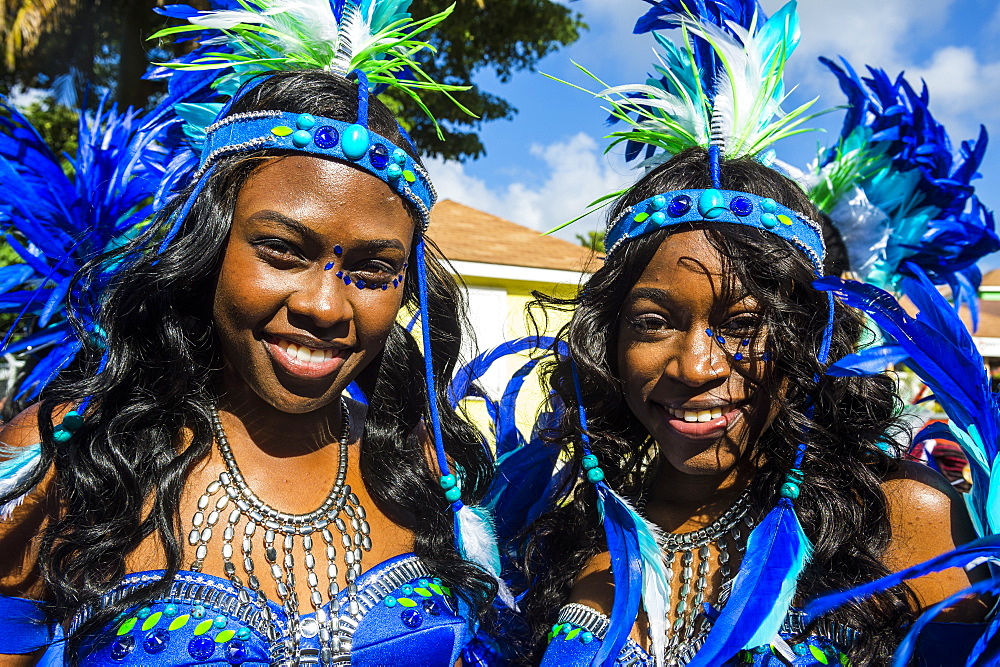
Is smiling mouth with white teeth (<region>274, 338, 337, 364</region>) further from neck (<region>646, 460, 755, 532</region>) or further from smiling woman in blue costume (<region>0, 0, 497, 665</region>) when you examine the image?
neck (<region>646, 460, 755, 532</region>)

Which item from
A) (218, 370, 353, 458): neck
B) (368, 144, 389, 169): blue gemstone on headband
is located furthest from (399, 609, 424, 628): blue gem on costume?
(368, 144, 389, 169): blue gemstone on headband

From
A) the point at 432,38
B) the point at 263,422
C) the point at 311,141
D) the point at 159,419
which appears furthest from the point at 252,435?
the point at 432,38

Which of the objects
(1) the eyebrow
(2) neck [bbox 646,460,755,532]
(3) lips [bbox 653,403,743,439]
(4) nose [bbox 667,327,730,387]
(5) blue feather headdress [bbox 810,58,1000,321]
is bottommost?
(2) neck [bbox 646,460,755,532]

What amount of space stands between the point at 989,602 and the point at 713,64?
143 centimetres

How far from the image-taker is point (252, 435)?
78.6 inches

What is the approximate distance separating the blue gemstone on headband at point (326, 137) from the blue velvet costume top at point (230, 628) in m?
0.98

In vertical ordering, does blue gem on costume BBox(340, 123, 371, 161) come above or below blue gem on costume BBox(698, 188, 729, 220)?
below

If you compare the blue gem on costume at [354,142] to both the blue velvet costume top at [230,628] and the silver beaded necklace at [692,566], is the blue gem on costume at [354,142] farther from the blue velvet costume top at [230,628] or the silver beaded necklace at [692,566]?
the silver beaded necklace at [692,566]

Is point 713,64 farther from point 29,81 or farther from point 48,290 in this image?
point 29,81

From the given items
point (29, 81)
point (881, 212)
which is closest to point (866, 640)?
point (881, 212)

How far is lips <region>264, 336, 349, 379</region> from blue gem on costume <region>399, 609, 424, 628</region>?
0.58m

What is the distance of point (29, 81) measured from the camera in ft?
33.9

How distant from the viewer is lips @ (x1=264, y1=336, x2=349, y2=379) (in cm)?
182

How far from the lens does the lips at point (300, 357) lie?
5.98ft
